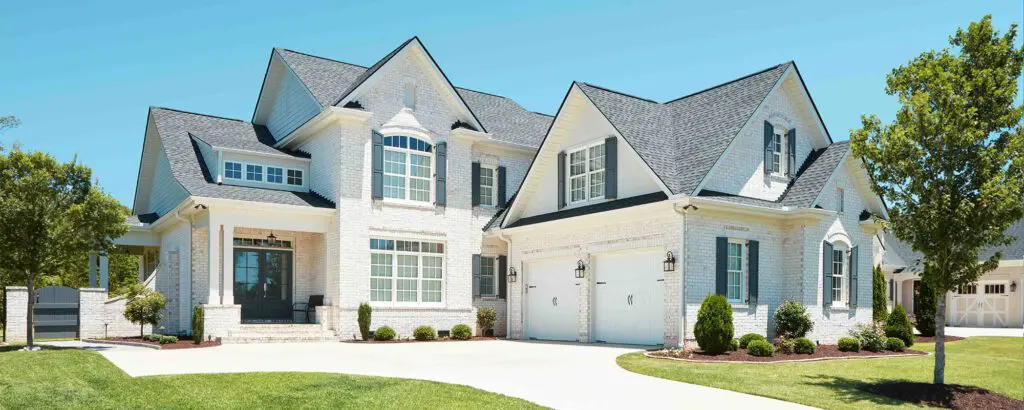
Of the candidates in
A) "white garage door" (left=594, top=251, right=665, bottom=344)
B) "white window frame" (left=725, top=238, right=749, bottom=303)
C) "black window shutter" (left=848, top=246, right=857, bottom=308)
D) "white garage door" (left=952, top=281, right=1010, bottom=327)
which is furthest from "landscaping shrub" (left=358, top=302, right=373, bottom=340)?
"white garage door" (left=952, top=281, right=1010, bottom=327)

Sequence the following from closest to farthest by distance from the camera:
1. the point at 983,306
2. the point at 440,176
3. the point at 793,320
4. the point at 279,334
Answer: the point at 793,320 < the point at 279,334 < the point at 440,176 < the point at 983,306

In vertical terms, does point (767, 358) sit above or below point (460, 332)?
above

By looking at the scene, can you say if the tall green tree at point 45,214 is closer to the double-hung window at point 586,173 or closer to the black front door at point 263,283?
the black front door at point 263,283

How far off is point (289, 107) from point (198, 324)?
327 inches

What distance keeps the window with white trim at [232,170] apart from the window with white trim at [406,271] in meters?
4.33

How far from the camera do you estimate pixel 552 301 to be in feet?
75.9

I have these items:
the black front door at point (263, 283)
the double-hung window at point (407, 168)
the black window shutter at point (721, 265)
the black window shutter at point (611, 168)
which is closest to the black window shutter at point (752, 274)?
the black window shutter at point (721, 265)

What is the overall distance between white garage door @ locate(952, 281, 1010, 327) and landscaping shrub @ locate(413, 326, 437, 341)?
21.6m

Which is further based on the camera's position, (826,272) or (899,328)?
(826,272)

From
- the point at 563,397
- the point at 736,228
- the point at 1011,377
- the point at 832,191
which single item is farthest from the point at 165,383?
the point at 832,191

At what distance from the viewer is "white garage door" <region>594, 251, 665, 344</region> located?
64.4 feet

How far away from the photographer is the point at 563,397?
1097cm

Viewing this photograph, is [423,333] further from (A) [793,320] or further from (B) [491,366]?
(A) [793,320]

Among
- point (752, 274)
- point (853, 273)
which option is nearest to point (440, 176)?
point (752, 274)
